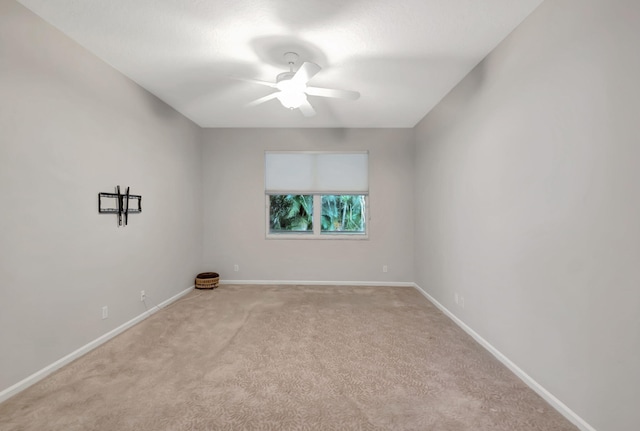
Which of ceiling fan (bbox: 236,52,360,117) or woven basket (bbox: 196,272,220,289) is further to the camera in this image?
woven basket (bbox: 196,272,220,289)

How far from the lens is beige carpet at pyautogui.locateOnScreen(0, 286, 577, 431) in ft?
5.55

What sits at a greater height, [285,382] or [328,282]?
[328,282]

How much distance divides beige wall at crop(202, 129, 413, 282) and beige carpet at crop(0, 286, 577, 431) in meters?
1.59

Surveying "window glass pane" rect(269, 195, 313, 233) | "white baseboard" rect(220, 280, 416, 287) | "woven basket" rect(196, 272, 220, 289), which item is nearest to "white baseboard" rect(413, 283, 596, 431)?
"white baseboard" rect(220, 280, 416, 287)

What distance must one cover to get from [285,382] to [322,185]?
11.2 feet

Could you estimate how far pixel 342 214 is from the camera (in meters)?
5.05

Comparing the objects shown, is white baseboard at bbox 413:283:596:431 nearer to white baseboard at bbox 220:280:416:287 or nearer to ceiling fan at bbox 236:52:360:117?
white baseboard at bbox 220:280:416:287

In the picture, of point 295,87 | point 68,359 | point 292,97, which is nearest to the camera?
point 68,359

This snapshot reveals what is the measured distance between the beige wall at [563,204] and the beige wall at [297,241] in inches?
77.1

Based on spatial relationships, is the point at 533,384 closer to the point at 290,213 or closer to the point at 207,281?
the point at 290,213

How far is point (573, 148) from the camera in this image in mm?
1699

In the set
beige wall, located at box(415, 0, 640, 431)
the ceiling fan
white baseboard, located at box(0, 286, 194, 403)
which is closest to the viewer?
beige wall, located at box(415, 0, 640, 431)

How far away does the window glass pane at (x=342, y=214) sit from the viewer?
5.03 metres

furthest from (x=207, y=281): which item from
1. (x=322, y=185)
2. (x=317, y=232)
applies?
(x=322, y=185)
